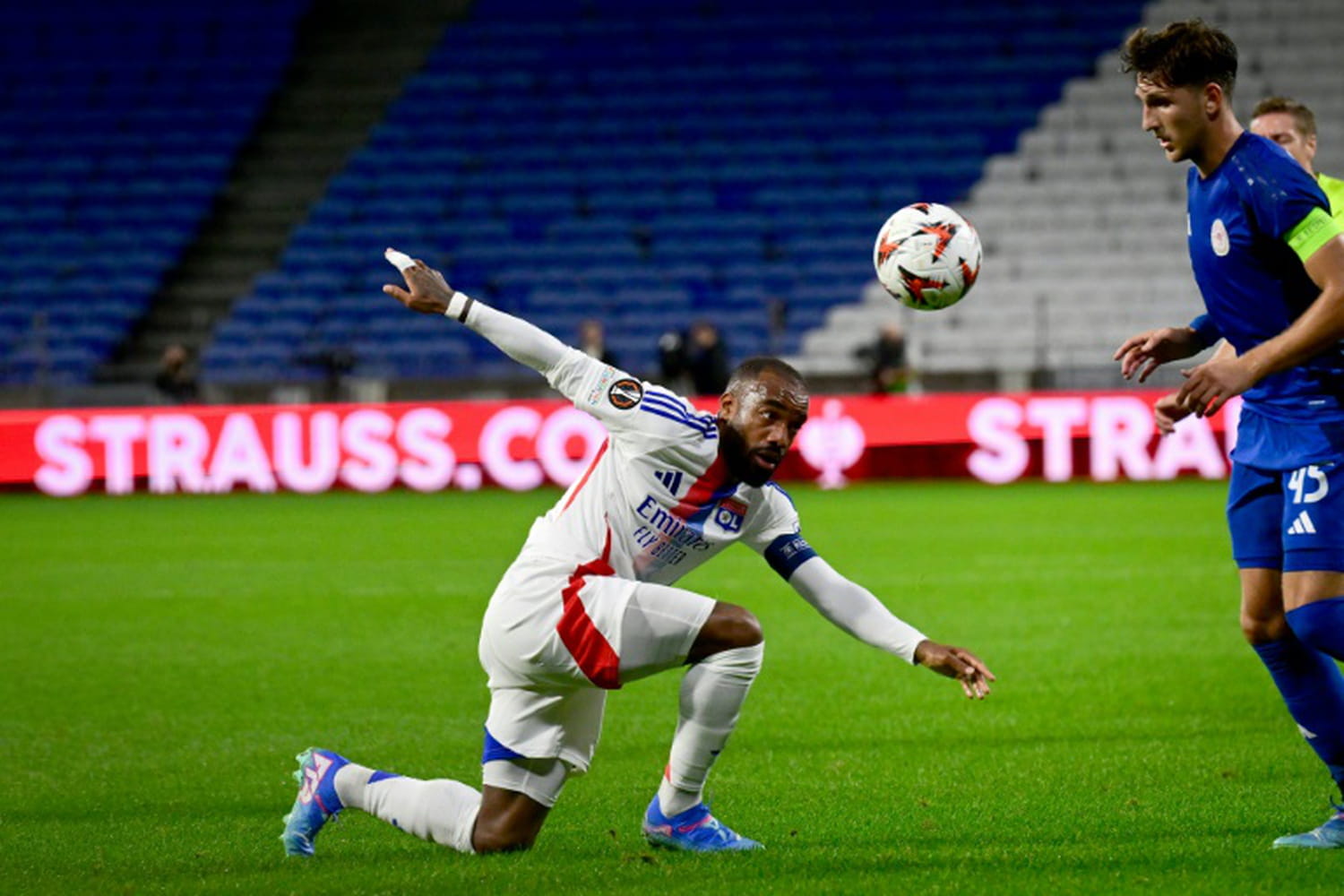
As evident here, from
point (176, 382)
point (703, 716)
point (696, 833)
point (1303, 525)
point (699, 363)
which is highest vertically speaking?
point (1303, 525)

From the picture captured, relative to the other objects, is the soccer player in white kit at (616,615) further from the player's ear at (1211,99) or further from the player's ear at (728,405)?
the player's ear at (1211,99)

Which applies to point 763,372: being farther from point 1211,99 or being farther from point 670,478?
point 1211,99

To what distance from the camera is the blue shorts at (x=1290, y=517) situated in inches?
190

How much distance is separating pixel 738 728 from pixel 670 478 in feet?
8.70

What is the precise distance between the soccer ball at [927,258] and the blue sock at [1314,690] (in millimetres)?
1835

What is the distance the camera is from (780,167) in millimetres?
26875

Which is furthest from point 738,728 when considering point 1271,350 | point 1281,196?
point 1281,196

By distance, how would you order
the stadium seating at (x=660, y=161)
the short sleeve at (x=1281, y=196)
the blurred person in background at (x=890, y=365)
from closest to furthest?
the short sleeve at (x=1281, y=196)
the blurred person in background at (x=890, y=365)
the stadium seating at (x=660, y=161)

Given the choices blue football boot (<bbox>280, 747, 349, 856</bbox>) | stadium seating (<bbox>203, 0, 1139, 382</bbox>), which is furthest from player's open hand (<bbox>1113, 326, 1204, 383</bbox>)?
stadium seating (<bbox>203, 0, 1139, 382</bbox>)

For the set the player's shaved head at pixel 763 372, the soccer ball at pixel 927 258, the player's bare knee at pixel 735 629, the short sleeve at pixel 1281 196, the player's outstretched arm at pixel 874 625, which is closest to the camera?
the short sleeve at pixel 1281 196

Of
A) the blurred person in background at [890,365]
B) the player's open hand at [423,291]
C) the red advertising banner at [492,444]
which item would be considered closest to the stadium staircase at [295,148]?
the red advertising banner at [492,444]

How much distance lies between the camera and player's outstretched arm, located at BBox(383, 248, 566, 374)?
501 cm

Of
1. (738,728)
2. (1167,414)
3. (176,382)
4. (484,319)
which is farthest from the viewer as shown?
(176,382)

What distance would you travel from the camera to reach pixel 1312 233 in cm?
468
